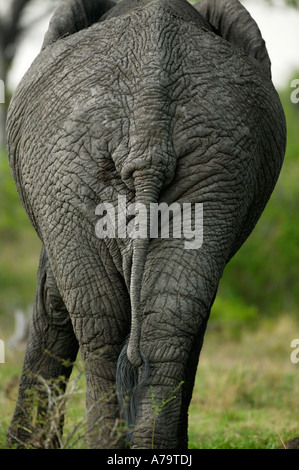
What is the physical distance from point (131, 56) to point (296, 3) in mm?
14932

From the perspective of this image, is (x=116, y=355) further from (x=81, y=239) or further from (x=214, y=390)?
(x=214, y=390)

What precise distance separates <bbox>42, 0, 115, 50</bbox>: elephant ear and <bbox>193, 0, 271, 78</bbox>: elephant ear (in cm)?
52

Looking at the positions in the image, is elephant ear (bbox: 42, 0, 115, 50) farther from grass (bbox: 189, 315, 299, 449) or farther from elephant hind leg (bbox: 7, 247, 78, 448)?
grass (bbox: 189, 315, 299, 449)

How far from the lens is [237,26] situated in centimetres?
395

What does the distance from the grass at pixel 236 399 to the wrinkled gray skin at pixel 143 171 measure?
568 mm

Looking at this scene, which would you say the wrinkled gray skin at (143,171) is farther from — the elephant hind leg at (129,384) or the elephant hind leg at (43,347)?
the elephant hind leg at (43,347)

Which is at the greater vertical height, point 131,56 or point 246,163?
point 131,56

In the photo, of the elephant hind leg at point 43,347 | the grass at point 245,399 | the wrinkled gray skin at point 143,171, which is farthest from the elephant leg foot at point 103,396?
the grass at point 245,399

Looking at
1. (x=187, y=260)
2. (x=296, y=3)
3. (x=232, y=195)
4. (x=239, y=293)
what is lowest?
(x=187, y=260)

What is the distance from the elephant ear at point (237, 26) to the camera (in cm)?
389

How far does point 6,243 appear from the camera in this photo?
18.0 meters

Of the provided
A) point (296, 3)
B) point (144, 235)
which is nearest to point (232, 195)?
point (144, 235)

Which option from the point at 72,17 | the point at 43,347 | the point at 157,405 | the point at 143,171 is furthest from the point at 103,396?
the point at 72,17

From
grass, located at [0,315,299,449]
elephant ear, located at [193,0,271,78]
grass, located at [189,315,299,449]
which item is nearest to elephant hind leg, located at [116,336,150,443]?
grass, located at [0,315,299,449]
